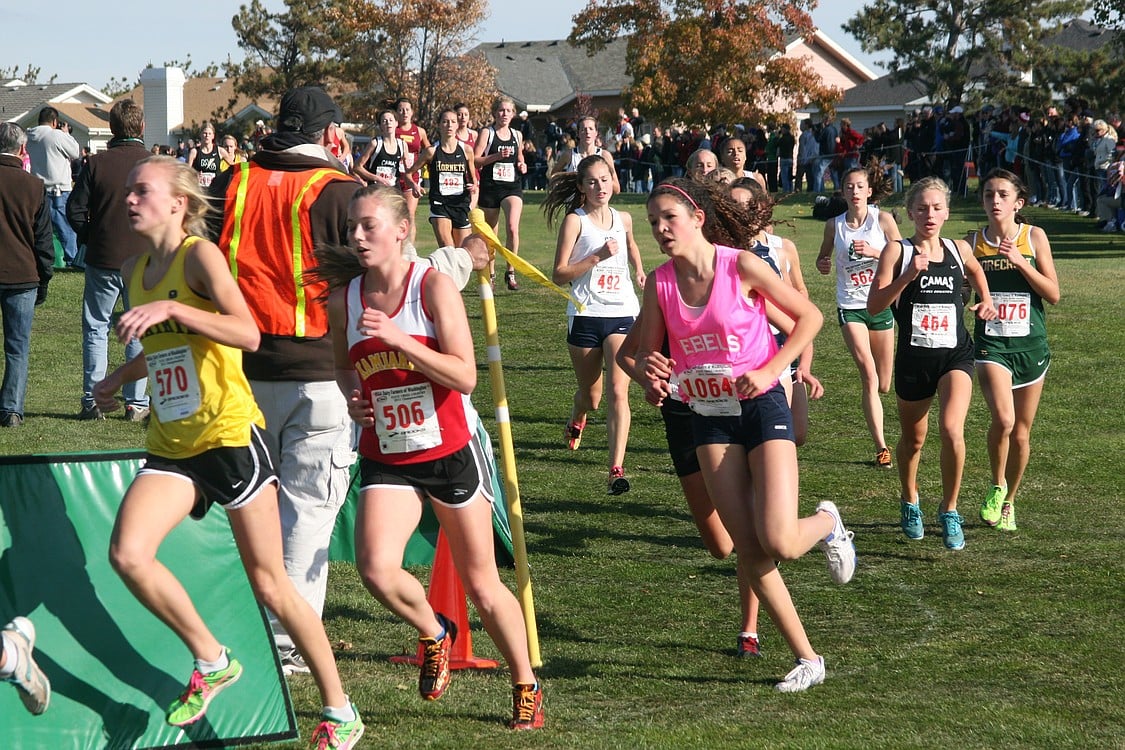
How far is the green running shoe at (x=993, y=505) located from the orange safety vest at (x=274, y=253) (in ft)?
14.7

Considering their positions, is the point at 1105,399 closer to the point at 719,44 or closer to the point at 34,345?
the point at 34,345

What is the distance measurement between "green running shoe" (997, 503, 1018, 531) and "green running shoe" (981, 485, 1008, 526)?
39 mm

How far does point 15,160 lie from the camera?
429 inches

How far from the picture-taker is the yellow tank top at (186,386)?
4.52 metres

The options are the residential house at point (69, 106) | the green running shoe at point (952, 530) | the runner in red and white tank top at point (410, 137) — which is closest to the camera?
the green running shoe at point (952, 530)

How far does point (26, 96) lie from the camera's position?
84375 mm

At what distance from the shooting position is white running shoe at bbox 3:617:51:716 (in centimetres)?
436

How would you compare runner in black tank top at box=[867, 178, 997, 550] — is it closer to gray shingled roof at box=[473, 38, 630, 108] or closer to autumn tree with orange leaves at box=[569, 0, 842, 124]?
autumn tree with orange leaves at box=[569, 0, 842, 124]

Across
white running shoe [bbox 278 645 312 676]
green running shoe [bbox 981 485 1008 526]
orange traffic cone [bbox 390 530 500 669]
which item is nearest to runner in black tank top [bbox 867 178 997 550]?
green running shoe [bbox 981 485 1008 526]

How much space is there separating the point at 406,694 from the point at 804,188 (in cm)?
3508

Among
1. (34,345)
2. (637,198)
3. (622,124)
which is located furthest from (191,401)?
(622,124)

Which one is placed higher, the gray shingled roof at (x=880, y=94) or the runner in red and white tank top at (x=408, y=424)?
the gray shingled roof at (x=880, y=94)

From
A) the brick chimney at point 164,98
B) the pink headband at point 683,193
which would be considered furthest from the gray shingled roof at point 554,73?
the pink headband at point 683,193

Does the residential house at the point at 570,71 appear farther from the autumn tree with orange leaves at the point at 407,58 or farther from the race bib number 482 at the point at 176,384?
the race bib number 482 at the point at 176,384
